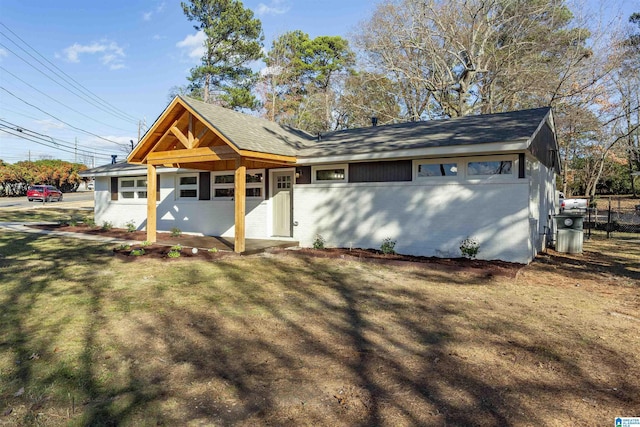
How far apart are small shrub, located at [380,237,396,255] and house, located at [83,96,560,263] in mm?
231

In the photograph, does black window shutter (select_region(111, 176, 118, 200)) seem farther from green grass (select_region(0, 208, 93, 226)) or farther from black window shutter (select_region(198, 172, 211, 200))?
green grass (select_region(0, 208, 93, 226))

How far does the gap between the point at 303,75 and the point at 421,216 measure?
2569 cm

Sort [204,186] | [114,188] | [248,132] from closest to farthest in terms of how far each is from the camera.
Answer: [248,132] < [204,186] < [114,188]

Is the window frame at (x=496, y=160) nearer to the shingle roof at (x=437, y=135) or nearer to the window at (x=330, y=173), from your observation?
the shingle roof at (x=437, y=135)

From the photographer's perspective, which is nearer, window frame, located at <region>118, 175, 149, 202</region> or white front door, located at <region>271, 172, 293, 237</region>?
white front door, located at <region>271, 172, 293, 237</region>

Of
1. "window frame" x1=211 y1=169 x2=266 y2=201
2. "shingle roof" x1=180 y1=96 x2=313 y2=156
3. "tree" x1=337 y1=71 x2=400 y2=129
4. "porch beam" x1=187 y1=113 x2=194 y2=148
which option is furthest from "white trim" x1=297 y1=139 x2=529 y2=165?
"tree" x1=337 y1=71 x2=400 y2=129

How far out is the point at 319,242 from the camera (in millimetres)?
10984

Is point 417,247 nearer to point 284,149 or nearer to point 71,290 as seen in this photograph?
point 284,149

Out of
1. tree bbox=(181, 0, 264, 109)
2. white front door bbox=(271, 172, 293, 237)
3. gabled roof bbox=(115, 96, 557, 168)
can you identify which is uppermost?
tree bbox=(181, 0, 264, 109)

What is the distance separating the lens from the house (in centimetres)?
875

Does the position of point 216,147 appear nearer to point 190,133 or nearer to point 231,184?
point 190,133

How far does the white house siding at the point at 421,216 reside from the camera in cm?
859

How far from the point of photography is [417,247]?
9773 millimetres

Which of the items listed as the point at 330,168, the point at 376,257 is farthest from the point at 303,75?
the point at 376,257
